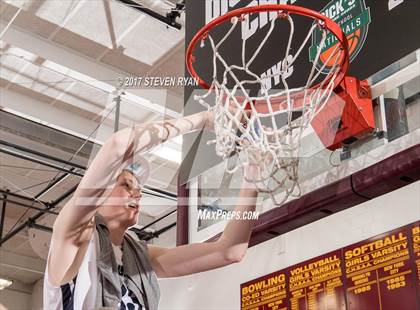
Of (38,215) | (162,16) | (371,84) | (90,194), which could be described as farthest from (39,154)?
(90,194)

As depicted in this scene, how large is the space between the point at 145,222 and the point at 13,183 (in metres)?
1.62

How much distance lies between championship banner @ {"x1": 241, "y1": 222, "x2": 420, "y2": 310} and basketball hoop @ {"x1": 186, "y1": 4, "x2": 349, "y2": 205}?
1.07 ft

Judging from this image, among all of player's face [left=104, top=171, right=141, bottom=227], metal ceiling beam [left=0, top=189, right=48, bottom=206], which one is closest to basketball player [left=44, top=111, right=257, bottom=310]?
player's face [left=104, top=171, right=141, bottom=227]

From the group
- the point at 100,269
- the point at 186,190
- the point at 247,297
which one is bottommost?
the point at 100,269

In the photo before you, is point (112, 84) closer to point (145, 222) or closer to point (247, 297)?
point (145, 222)

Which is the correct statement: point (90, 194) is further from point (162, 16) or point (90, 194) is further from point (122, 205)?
point (162, 16)

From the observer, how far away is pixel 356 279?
2273 mm

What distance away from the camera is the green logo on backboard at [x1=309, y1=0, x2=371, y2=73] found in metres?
2.39

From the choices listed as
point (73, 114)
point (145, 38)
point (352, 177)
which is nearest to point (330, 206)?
point (352, 177)

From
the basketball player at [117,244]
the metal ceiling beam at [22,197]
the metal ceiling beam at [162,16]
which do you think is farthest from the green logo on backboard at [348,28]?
the metal ceiling beam at [22,197]

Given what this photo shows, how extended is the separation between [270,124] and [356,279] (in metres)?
0.63

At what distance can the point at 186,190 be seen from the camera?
3160 millimetres

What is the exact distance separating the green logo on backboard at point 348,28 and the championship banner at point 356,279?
2.31 ft

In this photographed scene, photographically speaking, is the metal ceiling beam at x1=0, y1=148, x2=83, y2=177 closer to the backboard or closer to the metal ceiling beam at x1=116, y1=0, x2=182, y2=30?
the metal ceiling beam at x1=116, y1=0, x2=182, y2=30
